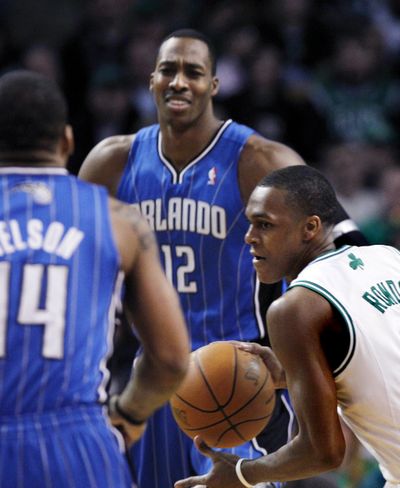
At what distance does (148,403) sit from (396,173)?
6475 mm

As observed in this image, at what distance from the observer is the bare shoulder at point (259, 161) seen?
610 centimetres

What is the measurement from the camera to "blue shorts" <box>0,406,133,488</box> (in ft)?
11.9

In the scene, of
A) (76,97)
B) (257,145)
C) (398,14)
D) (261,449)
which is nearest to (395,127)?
(398,14)

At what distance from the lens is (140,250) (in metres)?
3.83

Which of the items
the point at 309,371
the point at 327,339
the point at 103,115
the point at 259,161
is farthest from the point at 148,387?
the point at 103,115

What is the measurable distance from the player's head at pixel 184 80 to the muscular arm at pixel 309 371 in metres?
2.11

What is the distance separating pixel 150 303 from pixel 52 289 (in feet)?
1.13

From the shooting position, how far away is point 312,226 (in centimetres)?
480

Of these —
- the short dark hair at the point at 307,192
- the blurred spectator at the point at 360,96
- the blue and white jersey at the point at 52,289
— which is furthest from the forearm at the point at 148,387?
the blurred spectator at the point at 360,96

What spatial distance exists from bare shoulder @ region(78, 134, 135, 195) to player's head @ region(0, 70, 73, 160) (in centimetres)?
256

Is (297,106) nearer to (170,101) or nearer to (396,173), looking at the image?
(396,173)

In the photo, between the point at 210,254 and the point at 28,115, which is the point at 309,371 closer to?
the point at 28,115

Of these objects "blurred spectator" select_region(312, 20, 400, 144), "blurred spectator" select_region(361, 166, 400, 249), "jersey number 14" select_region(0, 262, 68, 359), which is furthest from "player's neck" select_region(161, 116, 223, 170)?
"blurred spectator" select_region(312, 20, 400, 144)

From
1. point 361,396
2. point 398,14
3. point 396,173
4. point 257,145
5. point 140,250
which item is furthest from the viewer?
point 398,14
